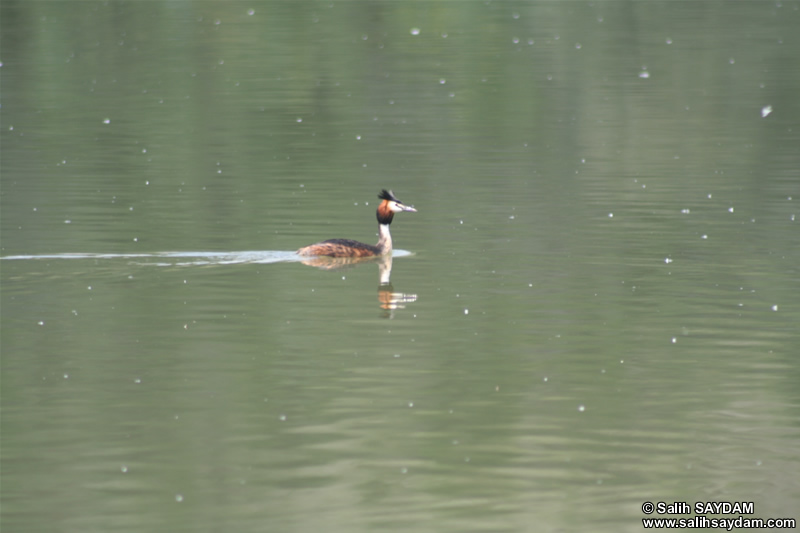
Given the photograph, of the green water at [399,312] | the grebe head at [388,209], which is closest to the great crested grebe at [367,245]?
the grebe head at [388,209]

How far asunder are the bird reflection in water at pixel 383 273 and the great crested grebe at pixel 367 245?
70mm

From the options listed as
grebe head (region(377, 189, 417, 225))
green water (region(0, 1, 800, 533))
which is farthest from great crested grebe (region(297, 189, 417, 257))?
green water (region(0, 1, 800, 533))

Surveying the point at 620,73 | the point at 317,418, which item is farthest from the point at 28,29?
the point at 317,418

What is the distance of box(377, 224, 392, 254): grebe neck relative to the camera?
17.7 meters

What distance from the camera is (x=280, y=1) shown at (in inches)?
2516

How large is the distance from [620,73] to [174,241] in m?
24.6

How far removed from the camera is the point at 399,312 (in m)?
14.1

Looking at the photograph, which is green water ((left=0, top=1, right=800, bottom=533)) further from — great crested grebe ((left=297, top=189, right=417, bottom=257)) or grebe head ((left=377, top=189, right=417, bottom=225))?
grebe head ((left=377, top=189, right=417, bottom=225))

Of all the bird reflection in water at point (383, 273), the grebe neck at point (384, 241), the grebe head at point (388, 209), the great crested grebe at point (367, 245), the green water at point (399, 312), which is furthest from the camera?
the grebe head at point (388, 209)

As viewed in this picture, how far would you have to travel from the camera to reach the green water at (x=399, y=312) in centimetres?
912

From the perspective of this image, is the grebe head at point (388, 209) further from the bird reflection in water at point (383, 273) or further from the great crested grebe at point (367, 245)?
the bird reflection in water at point (383, 273)

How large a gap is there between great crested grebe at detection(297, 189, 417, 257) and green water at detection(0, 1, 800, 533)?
235mm

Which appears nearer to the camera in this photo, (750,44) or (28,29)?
(750,44)

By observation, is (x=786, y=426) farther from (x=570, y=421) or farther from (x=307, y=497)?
(x=307, y=497)
